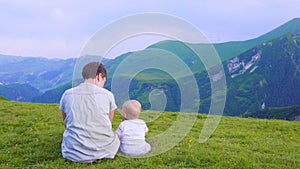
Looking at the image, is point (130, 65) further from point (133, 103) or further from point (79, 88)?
point (79, 88)

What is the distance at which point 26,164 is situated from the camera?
995 cm

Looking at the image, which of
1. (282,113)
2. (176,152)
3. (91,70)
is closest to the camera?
(91,70)

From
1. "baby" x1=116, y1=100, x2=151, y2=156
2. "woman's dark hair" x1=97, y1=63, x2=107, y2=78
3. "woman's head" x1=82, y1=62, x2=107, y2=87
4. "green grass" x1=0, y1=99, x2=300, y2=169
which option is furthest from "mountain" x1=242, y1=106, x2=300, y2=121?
"woman's head" x1=82, y1=62, x2=107, y2=87

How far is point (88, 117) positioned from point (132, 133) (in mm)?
1681

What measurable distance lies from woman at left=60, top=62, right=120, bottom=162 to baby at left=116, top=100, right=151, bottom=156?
0.59m

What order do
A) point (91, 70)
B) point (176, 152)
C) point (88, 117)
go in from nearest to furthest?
point (88, 117) → point (91, 70) → point (176, 152)

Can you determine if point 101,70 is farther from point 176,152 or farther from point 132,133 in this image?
point 176,152

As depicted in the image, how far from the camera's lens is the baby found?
396 inches

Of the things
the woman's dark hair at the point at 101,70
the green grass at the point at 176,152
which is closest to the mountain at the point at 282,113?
the green grass at the point at 176,152

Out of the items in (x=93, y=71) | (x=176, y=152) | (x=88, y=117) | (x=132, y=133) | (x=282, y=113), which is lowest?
(x=282, y=113)

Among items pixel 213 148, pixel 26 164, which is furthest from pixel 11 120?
pixel 213 148

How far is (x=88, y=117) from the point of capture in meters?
9.14

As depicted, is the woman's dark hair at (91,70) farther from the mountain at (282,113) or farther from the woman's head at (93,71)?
the mountain at (282,113)

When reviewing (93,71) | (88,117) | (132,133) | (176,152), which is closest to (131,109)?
(132,133)
